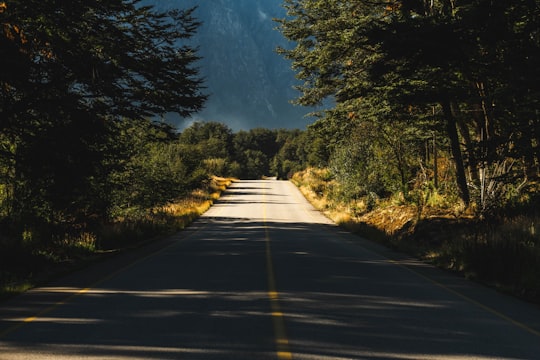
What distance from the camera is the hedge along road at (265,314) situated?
5.57m

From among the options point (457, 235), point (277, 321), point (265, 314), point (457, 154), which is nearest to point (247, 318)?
point (265, 314)

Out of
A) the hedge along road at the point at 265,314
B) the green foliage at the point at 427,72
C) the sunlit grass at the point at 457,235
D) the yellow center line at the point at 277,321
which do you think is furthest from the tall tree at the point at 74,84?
the sunlit grass at the point at 457,235

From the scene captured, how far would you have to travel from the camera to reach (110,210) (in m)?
22.5

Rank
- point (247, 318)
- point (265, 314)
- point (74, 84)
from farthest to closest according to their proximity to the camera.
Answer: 1. point (74, 84)
2. point (265, 314)
3. point (247, 318)

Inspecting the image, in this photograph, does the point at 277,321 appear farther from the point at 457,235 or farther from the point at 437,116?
the point at 437,116

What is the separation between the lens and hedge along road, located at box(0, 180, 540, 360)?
557cm

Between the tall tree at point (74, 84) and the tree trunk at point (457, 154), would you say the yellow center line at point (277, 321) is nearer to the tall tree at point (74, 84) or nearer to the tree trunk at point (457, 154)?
the tall tree at point (74, 84)

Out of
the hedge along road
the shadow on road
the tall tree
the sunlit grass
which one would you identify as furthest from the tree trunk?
the tall tree

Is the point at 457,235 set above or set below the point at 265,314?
above

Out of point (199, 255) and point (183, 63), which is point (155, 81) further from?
point (199, 255)

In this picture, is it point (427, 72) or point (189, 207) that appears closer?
point (427, 72)

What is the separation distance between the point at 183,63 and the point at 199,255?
7.42m

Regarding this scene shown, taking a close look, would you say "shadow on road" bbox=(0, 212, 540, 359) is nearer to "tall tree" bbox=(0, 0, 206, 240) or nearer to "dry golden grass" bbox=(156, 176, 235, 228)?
"tall tree" bbox=(0, 0, 206, 240)

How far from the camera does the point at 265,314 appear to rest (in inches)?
285
